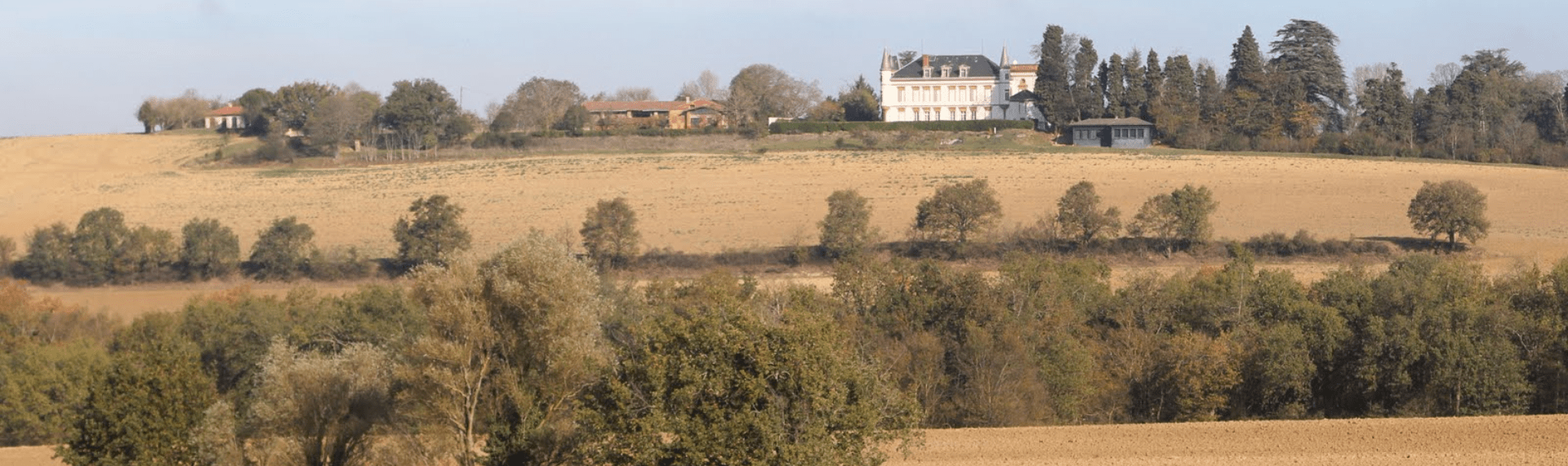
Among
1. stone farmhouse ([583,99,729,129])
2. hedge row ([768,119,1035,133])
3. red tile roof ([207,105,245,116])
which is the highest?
red tile roof ([207,105,245,116])

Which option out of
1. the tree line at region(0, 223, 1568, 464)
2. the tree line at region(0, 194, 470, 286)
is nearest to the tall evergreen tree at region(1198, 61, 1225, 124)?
the tree line at region(0, 223, 1568, 464)

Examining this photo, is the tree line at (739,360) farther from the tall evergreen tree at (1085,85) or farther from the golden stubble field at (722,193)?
the tall evergreen tree at (1085,85)

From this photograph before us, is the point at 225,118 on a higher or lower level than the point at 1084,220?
higher

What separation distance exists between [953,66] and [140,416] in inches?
3208

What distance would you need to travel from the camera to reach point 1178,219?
55875mm

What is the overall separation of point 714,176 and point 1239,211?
26.4 metres

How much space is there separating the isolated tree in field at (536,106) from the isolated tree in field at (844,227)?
43743 mm

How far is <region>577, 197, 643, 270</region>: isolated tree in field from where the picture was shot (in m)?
55.2

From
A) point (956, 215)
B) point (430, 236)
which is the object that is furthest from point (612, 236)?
point (956, 215)

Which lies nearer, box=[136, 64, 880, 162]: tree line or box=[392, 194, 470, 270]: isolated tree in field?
box=[392, 194, 470, 270]: isolated tree in field

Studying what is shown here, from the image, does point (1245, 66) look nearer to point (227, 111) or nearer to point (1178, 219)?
point (1178, 219)

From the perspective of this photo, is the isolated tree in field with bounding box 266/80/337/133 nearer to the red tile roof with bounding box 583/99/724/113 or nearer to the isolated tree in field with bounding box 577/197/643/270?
the red tile roof with bounding box 583/99/724/113

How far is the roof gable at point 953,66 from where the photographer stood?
101062mm

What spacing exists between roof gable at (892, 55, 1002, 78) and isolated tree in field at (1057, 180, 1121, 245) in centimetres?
4557
